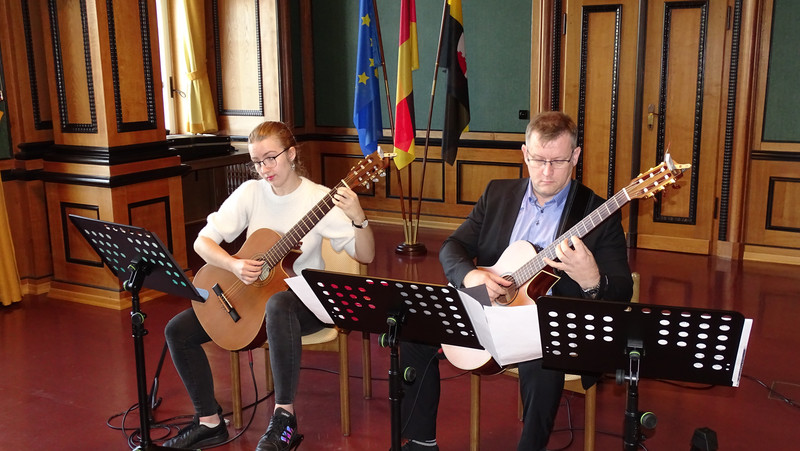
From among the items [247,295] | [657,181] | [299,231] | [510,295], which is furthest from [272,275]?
[657,181]

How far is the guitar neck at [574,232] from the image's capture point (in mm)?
2154

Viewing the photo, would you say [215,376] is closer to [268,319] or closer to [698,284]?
[268,319]

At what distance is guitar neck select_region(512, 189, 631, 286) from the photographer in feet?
7.07

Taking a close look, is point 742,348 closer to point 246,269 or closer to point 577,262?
point 577,262

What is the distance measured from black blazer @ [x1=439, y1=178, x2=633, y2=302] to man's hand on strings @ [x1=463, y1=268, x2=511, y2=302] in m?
0.07

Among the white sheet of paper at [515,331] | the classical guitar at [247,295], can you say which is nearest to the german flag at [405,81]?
the classical guitar at [247,295]

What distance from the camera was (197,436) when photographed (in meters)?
2.80

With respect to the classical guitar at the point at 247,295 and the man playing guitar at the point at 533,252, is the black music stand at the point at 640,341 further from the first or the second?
the classical guitar at the point at 247,295

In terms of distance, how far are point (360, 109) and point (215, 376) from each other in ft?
9.20

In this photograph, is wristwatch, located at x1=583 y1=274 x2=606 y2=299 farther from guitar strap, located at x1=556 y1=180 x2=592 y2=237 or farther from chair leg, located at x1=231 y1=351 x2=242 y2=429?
chair leg, located at x1=231 y1=351 x2=242 y2=429

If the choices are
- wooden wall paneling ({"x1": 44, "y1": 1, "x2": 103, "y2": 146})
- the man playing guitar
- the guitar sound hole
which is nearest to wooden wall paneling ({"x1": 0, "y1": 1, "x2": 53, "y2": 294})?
wooden wall paneling ({"x1": 44, "y1": 1, "x2": 103, "y2": 146})

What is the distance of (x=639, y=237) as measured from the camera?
19.5 feet

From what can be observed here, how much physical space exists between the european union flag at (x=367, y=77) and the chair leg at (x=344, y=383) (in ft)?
10.2

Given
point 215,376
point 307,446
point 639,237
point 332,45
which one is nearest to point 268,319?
point 307,446
